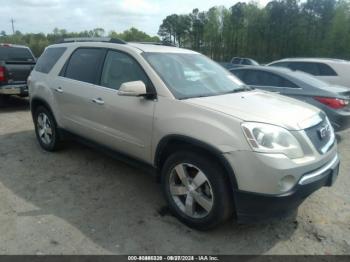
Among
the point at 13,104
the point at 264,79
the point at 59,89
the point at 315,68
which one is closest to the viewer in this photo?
the point at 59,89

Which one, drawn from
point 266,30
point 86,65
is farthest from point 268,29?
point 86,65

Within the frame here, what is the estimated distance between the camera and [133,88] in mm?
3432

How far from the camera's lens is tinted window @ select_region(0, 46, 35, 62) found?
9.86 m

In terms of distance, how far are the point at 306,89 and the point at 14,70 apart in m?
7.59

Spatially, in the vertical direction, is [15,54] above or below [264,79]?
above

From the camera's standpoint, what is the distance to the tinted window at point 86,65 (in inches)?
172

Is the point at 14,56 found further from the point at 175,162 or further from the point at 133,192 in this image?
the point at 175,162

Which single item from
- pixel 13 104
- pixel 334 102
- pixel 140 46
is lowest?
pixel 13 104

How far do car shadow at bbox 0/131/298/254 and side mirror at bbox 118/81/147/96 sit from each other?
1302 millimetres

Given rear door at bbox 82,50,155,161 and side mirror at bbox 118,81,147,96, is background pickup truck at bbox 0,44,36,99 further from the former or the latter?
side mirror at bbox 118,81,147,96

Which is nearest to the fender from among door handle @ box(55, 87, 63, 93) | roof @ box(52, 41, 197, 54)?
roof @ box(52, 41, 197, 54)

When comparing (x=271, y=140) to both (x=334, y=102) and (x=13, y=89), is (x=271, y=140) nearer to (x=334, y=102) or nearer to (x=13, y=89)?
(x=334, y=102)

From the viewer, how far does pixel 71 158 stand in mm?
5293

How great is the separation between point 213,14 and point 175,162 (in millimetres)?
64056
